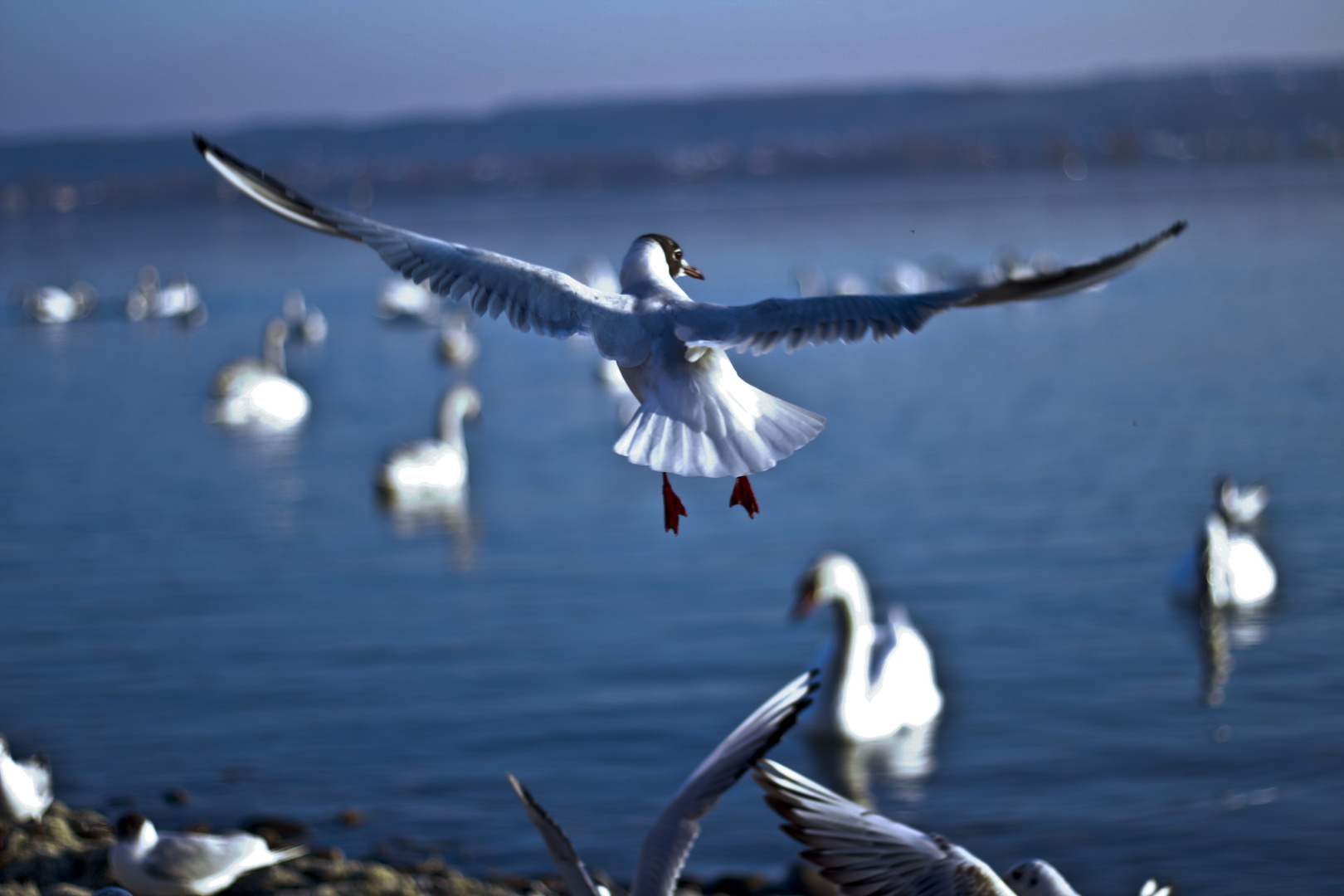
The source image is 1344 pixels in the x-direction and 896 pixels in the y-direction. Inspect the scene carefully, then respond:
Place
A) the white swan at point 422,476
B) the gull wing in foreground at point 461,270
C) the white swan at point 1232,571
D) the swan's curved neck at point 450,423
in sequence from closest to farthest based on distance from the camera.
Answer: the gull wing in foreground at point 461,270 < the white swan at point 1232,571 < the white swan at point 422,476 < the swan's curved neck at point 450,423

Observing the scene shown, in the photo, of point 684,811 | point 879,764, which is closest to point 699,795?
point 684,811

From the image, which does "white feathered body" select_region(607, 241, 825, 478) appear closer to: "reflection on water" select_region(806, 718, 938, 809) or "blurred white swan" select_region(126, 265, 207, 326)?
"reflection on water" select_region(806, 718, 938, 809)

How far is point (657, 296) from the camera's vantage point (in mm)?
4598

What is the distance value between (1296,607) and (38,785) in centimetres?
1035

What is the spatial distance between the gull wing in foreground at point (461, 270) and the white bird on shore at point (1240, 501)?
12.2 metres

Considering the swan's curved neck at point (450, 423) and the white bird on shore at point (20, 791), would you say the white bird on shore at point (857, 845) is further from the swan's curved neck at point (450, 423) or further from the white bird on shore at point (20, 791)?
the swan's curved neck at point (450, 423)

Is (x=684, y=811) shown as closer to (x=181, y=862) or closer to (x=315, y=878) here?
(x=181, y=862)

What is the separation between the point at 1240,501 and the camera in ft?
53.7

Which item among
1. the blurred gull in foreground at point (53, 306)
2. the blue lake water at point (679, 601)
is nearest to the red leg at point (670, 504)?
the blue lake water at point (679, 601)

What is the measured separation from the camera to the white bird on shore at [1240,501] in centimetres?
1584

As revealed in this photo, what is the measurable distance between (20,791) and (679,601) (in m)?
6.77

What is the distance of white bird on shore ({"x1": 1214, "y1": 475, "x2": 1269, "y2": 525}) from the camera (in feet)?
52.0

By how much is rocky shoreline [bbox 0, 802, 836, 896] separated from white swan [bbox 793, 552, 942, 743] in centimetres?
261

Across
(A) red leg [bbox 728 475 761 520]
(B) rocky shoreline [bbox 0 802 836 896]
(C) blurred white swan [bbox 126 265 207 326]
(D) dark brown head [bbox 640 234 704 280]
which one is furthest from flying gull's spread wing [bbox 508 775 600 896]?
(C) blurred white swan [bbox 126 265 207 326]
